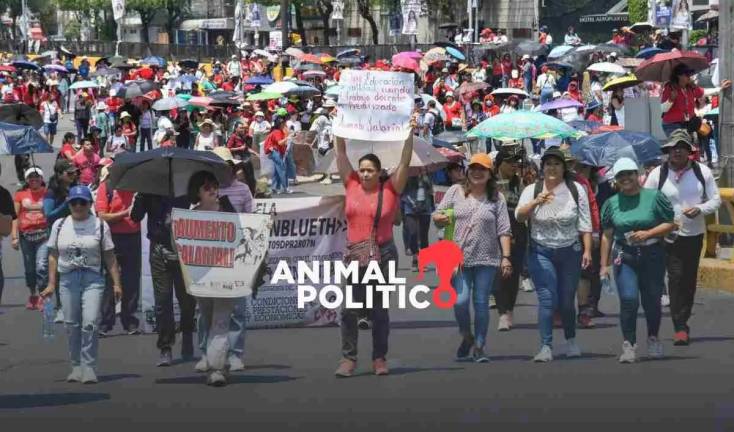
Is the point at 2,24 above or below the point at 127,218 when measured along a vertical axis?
below

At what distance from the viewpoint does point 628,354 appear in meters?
12.3

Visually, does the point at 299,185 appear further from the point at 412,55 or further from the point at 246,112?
the point at 412,55

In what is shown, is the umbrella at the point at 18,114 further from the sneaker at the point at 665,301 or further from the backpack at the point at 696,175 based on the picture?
the backpack at the point at 696,175

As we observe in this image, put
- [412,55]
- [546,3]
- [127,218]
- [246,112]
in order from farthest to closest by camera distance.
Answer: [546,3] → [412,55] → [246,112] → [127,218]

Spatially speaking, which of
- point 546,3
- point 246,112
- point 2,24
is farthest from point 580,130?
point 2,24

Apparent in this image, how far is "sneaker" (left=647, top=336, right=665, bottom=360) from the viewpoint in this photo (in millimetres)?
12516

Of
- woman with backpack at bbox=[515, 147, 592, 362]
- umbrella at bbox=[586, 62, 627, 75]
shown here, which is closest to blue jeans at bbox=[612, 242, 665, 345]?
woman with backpack at bbox=[515, 147, 592, 362]

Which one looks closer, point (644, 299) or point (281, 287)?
point (644, 299)

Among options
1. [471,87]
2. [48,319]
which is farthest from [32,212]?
[471,87]

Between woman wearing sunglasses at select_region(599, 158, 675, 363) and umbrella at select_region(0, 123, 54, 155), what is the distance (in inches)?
449

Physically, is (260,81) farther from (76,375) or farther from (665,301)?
(76,375)

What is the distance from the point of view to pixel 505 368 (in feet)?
39.9

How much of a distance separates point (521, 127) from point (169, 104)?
20.5 m

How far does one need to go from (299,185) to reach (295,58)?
79.1 feet
